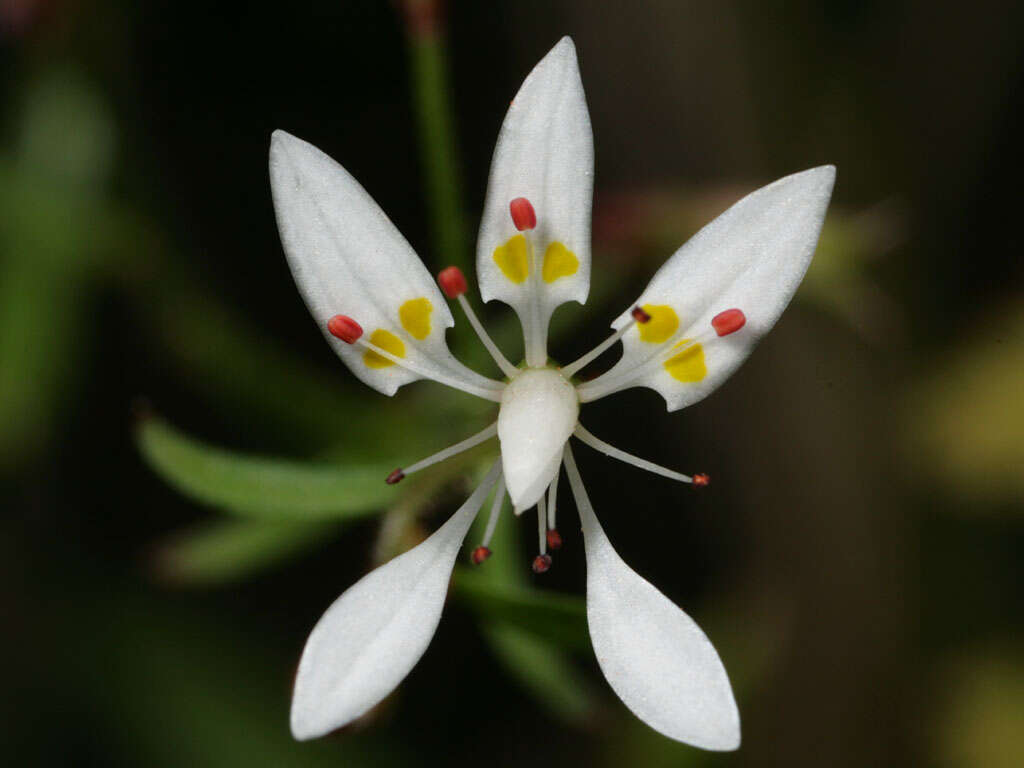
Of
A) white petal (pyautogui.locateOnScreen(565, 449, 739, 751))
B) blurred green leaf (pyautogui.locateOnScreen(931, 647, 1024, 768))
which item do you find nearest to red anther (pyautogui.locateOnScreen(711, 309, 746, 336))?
white petal (pyautogui.locateOnScreen(565, 449, 739, 751))

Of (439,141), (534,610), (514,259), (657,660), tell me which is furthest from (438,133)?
(657,660)

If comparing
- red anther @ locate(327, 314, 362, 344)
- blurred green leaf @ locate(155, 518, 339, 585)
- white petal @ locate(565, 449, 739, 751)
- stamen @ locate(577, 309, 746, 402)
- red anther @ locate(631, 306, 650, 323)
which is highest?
red anther @ locate(327, 314, 362, 344)

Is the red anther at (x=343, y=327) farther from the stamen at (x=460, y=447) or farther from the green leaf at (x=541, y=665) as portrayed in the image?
the green leaf at (x=541, y=665)

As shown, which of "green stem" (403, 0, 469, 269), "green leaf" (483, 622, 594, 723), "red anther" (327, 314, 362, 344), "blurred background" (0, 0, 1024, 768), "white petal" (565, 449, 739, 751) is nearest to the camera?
"white petal" (565, 449, 739, 751)

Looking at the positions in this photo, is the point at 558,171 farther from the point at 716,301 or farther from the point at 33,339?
the point at 33,339

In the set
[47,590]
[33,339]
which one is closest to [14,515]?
[47,590]

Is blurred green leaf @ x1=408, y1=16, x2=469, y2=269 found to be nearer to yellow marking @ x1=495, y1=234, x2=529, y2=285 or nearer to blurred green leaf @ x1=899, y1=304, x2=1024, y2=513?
yellow marking @ x1=495, y1=234, x2=529, y2=285

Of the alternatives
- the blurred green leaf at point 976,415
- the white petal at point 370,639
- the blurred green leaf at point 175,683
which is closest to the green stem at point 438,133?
the white petal at point 370,639
